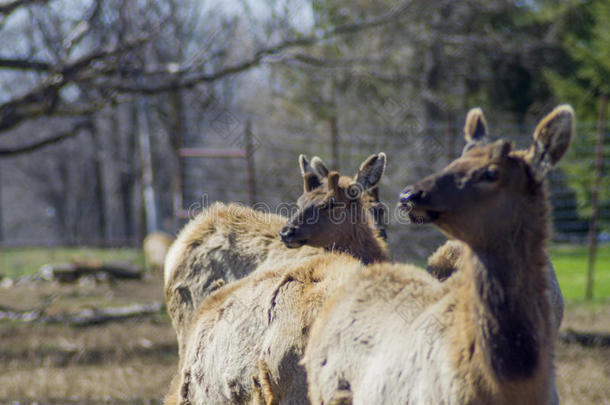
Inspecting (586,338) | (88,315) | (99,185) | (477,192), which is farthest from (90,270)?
(99,185)

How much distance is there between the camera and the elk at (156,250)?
14422 mm

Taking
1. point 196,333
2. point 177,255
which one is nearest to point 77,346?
point 177,255

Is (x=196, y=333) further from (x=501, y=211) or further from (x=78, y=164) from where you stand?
(x=78, y=164)

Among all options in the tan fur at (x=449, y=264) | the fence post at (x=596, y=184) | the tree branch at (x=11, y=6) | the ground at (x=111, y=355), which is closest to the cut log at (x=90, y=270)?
the ground at (x=111, y=355)

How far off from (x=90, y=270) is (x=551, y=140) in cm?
1211

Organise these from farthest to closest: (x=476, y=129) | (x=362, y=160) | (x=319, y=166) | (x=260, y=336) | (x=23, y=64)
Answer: (x=362, y=160) → (x=23, y=64) → (x=319, y=166) → (x=260, y=336) → (x=476, y=129)

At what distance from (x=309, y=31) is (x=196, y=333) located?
6196mm

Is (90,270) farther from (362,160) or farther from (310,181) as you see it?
(310,181)

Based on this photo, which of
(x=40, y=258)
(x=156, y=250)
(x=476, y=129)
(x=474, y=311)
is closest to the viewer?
(x=474, y=311)

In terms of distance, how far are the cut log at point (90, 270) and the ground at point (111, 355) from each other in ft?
3.45

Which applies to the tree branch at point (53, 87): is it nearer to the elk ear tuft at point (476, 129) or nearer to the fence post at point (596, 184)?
the elk ear tuft at point (476, 129)

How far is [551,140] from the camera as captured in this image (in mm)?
2740

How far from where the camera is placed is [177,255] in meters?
5.63

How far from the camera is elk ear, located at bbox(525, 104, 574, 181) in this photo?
8.87ft
